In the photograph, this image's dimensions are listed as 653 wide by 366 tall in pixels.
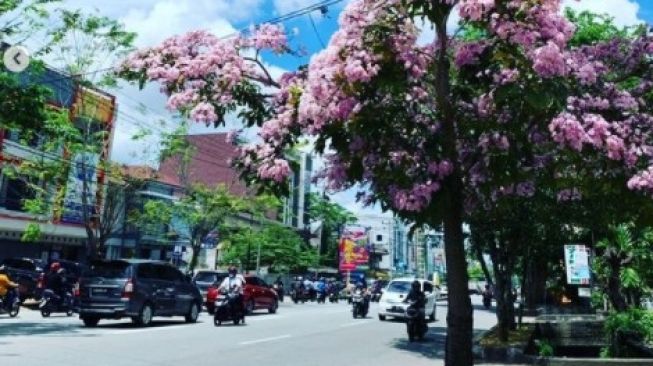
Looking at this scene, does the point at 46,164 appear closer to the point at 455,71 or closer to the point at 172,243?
the point at 172,243

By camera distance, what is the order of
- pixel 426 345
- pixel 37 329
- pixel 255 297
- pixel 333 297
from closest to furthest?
pixel 37 329, pixel 426 345, pixel 255 297, pixel 333 297

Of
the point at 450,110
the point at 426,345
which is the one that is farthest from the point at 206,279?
the point at 450,110

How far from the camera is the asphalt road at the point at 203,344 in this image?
1214cm

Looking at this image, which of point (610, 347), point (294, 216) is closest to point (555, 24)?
point (610, 347)

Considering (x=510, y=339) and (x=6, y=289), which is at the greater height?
(x=6, y=289)

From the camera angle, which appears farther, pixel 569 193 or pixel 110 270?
pixel 110 270

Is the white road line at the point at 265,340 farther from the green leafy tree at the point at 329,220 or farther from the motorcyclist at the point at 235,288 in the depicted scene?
the green leafy tree at the point at 329,220

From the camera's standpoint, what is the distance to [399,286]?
89.9 feet

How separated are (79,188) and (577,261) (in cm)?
2525

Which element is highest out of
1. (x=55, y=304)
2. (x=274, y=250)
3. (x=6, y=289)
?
(x=274, y=250)

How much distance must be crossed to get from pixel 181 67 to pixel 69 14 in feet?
66.8

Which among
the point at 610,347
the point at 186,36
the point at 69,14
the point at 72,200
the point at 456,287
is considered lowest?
the point at 610,347

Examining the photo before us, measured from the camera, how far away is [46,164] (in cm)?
2944

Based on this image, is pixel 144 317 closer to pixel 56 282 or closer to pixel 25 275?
pixel 56 282
